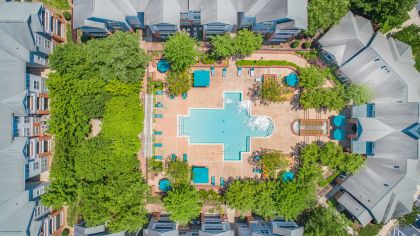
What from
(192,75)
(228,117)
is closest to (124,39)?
(192,75)

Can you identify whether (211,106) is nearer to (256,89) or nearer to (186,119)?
(186,119)

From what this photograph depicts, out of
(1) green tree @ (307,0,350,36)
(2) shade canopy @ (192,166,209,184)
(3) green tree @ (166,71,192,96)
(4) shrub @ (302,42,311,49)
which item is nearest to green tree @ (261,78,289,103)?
(4) shrub @ (302,42,311,49)

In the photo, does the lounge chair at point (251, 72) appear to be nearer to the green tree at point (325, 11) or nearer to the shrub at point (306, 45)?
the shrub at point (306, 45)

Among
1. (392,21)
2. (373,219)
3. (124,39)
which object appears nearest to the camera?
(124,39)

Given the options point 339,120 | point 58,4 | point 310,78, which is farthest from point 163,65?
point 339,120

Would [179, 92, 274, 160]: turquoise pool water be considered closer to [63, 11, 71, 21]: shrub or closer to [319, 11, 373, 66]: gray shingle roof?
[319, 11, 373, 66]: gray shingle roof

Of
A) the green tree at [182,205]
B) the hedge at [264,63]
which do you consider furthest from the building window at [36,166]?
the hedge at [264,63]
